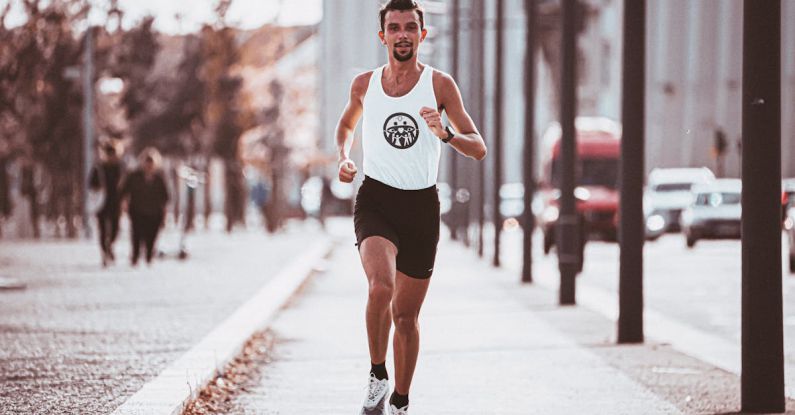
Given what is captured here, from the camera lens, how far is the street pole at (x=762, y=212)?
25.5 ft

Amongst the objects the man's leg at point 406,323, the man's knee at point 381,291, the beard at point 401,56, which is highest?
the beard at point 401,56

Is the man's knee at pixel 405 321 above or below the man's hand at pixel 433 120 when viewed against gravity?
below

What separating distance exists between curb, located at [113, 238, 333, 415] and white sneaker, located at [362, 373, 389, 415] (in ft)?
3.01

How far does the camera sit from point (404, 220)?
7.08 meters

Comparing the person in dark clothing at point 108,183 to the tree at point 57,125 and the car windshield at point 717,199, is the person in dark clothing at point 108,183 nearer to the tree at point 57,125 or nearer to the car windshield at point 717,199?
the tree at point 57,125

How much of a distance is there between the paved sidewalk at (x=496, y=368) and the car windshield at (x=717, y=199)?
20368mm

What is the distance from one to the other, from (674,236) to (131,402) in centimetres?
3873

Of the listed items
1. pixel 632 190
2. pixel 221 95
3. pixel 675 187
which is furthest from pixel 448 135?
pixel 221 95

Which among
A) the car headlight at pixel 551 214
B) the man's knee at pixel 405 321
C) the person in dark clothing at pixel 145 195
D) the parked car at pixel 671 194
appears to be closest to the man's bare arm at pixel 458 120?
the man's knee at pixel 405 321

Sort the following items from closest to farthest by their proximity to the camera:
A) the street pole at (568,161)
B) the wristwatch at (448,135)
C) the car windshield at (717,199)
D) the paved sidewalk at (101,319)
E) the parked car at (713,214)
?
the wristwatch at (448,135), the paved sidewalk at (101,319), the street pole at (568,161), the parked car at (713,214), the car windshield at (717,199)

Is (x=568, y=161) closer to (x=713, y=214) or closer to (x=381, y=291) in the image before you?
(x=381, y=291)

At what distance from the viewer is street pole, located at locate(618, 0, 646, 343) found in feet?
38.3

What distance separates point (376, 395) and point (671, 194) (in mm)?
37820

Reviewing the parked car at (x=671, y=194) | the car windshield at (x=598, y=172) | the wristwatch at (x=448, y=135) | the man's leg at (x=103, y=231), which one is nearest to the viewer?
the wristwatch at (x=448, y=135)
